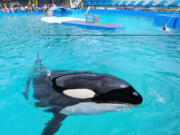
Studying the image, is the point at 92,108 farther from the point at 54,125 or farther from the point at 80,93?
the point at 54,125

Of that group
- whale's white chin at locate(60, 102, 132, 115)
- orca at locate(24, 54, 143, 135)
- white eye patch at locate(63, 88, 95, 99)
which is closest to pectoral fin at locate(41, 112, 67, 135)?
orca at locate(24, 54, 143, 135)

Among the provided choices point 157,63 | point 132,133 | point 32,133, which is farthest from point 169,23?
point 32,133

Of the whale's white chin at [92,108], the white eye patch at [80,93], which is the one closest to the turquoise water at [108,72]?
the whale's white chin at [92,108]

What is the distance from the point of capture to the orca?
2.37 meters

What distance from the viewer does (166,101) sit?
3404mm

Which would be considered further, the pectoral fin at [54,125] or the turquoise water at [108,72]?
the turquoise water at [108,72]

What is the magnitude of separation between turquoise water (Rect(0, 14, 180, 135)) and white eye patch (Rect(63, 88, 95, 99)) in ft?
1.91

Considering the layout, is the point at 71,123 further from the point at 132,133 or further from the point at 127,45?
the point at 127,45

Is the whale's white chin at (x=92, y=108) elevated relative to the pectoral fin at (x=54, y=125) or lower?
elevated

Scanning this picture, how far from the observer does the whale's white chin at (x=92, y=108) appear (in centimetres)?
255

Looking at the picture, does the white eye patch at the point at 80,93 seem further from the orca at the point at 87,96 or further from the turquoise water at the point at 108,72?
the turquoise water at the point at 108,72

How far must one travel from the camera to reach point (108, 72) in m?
4.97

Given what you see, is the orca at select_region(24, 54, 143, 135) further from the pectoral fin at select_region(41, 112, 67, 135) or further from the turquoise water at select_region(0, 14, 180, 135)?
the turquoise water at select_region(0, 14, 180, 135)

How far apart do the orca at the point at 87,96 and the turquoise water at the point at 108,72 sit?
0.88 feet
